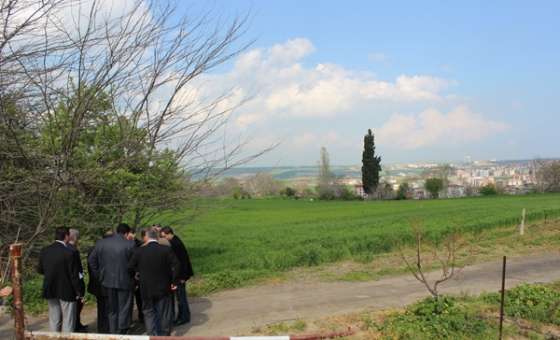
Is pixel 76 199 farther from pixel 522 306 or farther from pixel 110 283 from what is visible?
pixel 522 306

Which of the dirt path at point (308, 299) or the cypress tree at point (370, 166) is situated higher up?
the cypress tree at point (370, 166)

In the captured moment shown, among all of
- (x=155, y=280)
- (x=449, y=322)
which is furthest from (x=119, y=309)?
(x=449, y=322)

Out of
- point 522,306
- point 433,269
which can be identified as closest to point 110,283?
point 522,306

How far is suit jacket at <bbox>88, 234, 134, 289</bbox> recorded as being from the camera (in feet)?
24.3

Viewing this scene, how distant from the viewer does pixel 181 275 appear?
8.19 meters

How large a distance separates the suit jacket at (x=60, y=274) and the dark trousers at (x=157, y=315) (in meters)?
1.08

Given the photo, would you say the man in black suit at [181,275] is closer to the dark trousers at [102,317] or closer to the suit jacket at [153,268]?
the suit jacket at [153,268]

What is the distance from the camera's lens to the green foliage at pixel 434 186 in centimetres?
8269

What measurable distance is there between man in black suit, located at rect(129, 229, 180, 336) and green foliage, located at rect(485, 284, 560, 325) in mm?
5435

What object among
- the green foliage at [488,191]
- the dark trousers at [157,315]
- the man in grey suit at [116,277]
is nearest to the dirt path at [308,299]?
the dark trousers at [157,315]

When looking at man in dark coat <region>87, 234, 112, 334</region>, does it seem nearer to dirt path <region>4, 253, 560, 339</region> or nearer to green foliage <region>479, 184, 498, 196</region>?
dirt path <region>4, 253, 560, 339</region>

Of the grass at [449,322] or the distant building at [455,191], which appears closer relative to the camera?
the grass at [449,322]

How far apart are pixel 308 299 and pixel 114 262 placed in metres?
3.94

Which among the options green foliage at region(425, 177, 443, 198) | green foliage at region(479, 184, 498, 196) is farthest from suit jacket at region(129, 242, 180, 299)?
green foliage at region(425, 177, 443, 198)
